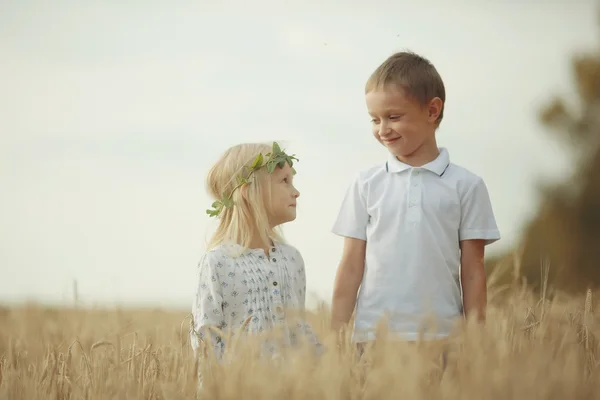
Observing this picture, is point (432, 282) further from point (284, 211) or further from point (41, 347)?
point (41, 347)

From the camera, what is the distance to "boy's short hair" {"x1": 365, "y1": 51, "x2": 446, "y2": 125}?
159 inches

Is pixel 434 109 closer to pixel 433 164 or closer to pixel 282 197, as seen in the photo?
pixel 433 164

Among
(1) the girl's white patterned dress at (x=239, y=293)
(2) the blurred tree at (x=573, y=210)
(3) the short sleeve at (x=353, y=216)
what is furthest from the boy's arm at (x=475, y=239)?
(2) the blurred tree at (x=573, y=210)

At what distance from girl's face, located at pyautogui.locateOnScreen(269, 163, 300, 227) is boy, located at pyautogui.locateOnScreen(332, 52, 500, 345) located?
0.28 metres

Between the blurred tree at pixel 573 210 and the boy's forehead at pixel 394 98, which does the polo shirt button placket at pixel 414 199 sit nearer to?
the boy's forehead at pixel 394 98

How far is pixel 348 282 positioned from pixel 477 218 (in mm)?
706

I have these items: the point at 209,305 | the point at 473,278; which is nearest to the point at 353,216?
the point at 473,278

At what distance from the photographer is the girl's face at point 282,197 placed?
4160 millimetres

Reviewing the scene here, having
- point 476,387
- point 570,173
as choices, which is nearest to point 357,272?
point 476,387

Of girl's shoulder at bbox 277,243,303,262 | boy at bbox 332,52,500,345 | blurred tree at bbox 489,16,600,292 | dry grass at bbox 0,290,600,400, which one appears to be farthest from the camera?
blurred tree at bbox 489,16,600,292

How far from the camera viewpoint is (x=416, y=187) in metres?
4.04

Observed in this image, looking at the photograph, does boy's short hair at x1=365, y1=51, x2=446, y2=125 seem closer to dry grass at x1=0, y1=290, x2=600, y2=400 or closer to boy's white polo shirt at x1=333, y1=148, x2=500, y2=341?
boy's white polo shirt at x1=333, y1=148, x2=500, y2=341

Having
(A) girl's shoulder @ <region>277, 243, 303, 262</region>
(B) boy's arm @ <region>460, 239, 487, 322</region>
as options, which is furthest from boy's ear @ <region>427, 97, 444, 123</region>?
(A) girl's shoulder @ <region>277, 243, 303, 262</region>

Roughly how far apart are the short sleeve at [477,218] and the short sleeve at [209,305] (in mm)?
1222
